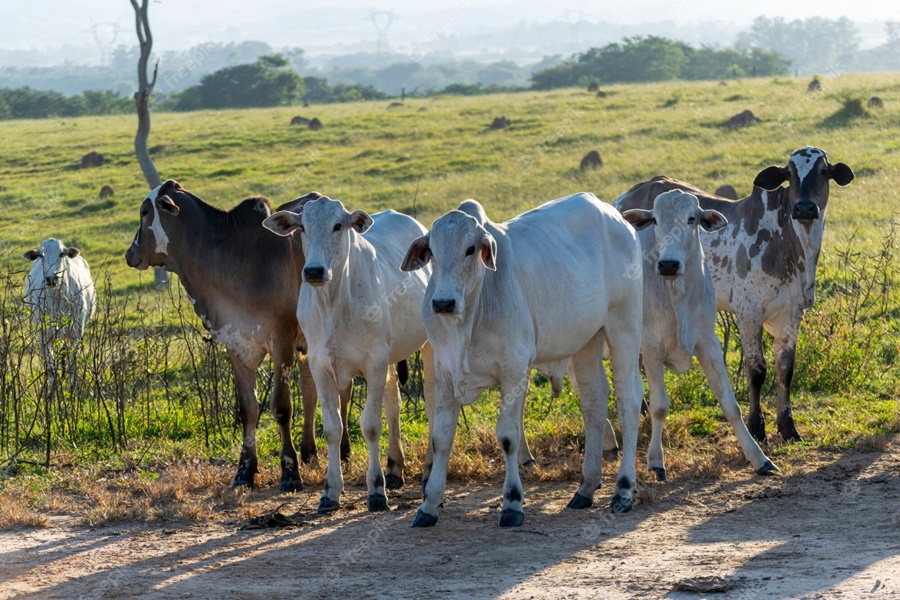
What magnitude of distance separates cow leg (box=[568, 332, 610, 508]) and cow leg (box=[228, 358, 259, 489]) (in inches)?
86.4

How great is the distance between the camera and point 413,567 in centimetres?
592

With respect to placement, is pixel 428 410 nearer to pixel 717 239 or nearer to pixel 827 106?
pixel 717 239

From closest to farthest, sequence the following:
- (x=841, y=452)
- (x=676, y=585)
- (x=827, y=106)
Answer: (x=676, y=585) < (x=841, y=452) < (x=827, y=106)

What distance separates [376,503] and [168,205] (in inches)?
108

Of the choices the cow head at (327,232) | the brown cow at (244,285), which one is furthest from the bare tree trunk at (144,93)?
the cow head at (327,232)

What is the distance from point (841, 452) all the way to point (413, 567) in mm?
3609

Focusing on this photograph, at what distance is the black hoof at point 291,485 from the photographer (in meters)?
7.89

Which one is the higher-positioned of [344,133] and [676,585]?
[344,133]

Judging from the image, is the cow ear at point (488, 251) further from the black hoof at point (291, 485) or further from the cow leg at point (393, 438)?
the black hoof at point (291, 485)

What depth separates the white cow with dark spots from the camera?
8898mm

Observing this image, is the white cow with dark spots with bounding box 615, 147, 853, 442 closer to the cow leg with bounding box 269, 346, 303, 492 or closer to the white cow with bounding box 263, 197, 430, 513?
the white cow with bounding box 263, 197, 430, 513

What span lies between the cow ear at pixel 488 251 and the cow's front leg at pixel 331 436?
1498 mm

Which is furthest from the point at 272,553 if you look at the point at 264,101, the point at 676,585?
the point at 264,101

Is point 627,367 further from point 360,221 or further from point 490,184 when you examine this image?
point 490,184
